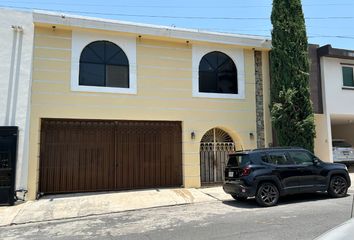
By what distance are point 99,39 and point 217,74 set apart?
525 centimetres

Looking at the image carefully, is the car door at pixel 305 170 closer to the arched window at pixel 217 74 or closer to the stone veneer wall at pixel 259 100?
the stone veneer wall at pixel 259 100

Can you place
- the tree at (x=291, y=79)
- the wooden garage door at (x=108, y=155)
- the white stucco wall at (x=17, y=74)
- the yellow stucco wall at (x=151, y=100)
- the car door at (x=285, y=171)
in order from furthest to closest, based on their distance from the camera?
the tree at (x=291, y=79) < the wooden garage door at (x=108, y=155) < the yellow stucco wall at (x=151, y=100) < the white stucco wall at (x=17, y=74) < the car door at (x=285, y=171)

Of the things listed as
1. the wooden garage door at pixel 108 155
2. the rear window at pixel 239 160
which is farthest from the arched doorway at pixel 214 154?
the rear window at pixel 239 160

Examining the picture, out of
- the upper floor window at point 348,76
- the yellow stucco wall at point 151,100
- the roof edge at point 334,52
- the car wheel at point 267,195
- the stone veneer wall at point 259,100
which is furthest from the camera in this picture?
the upper floor window at point 348,76

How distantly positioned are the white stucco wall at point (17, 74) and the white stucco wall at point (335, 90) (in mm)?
12718

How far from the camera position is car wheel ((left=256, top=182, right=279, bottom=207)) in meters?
9.86

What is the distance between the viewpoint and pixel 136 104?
1339 cm

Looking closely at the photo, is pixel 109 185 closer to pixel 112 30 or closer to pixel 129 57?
pixel 129 57

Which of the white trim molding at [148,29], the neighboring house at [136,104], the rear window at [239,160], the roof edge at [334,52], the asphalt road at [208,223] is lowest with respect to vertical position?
the asphalt road at [208,223]

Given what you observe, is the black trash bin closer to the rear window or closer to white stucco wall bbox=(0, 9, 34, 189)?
white stucco wall bbox=(0, 9, 34, 189)

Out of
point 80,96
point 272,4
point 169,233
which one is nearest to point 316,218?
point 169,233

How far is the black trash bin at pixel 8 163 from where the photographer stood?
35.3 ft

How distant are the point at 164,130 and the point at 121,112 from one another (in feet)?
6.57

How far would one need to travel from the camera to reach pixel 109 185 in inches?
511
